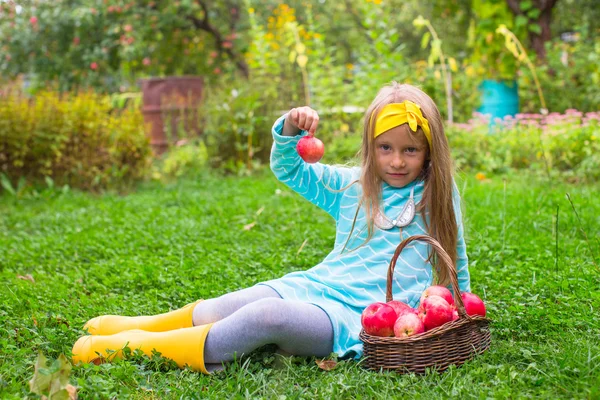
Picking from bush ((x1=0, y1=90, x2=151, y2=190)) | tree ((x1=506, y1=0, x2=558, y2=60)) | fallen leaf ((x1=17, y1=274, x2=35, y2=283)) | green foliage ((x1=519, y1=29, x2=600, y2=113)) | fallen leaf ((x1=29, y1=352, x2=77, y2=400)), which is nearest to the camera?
fallen leaf ((x1=29, y1=352, x2=77, y2=400))

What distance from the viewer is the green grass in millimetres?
2240

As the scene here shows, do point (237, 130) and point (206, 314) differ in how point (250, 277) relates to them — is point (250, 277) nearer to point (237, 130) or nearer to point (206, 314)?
point (206, 314)

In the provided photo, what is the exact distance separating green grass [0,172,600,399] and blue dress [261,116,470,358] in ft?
0.78

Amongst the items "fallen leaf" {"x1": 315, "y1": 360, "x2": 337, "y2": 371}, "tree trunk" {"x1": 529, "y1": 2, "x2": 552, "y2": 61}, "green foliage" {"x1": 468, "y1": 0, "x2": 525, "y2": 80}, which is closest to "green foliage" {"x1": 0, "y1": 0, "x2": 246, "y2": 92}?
"green foliage" {"x1": 468, "y1": 0, "x2": 525, "y2": 80}

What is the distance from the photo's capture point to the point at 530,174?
6.30m

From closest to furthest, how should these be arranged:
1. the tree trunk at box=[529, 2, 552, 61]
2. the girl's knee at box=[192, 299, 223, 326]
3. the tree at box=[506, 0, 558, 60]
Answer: the girl's knee at box=[192, 299, 223, 326] < the tree at box=[506, 0, 558, 60] < the tree trunk at box=[529, 2, 552, 61]

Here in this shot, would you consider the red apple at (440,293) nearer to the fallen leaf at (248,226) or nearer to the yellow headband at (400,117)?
the yellow headband at (400,117)

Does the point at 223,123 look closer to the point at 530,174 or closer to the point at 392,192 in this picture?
the point at 530,174

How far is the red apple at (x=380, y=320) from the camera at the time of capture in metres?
2.31

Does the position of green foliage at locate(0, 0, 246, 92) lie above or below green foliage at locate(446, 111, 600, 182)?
above

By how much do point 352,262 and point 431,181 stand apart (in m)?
0.45

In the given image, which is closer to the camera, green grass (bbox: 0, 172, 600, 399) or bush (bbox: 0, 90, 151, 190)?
green grass (bbox: 0, 172, 600, 399)

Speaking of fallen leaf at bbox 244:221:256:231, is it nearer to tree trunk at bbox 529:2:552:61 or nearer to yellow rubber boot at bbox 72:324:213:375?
yellow rubber boot at bbox 72:324:213:375

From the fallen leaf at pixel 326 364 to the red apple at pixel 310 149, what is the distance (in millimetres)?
762
